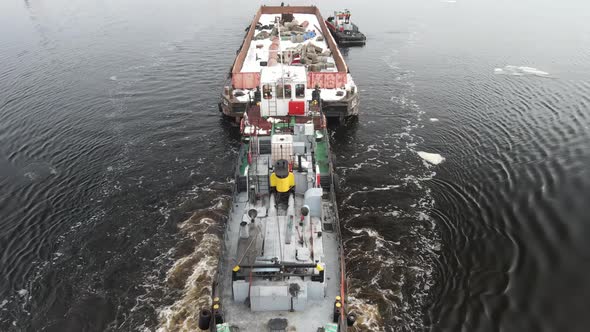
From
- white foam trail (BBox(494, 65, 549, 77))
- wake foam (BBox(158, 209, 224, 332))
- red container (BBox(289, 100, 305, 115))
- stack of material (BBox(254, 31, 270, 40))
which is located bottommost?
wake foam (BBox(158, 209, 224, 332))

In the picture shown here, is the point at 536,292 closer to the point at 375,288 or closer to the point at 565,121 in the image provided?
the point at 375,288

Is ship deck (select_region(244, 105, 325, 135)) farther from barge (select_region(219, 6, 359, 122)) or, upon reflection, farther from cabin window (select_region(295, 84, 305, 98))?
cabin window (select_region(295, 84, 305, 98))

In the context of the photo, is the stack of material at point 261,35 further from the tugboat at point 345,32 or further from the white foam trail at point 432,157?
the white foam trail at point 432,157

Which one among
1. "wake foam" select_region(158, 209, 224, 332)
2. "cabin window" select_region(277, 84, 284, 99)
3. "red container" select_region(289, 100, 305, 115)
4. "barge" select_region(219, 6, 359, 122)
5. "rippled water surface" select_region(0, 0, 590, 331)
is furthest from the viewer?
"barge" select_region(219, 6, 359, 122)

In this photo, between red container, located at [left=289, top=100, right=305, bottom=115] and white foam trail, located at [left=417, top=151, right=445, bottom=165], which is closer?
white foam trail, located at [left=417, top=151, right=445, bottom=165]

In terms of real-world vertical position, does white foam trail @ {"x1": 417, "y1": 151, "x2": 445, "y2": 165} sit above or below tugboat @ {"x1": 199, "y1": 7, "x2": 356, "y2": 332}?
below

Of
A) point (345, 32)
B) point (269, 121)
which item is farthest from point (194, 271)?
point (345, 32)

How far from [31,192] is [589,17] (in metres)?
103

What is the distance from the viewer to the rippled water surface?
19.4m

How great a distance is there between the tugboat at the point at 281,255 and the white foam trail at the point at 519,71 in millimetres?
39701

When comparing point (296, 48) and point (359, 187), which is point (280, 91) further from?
point (296, 48)

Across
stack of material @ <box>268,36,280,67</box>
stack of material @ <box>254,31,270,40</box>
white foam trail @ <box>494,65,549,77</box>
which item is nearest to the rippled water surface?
white foam trail @ <box>494,65,549,77</box>

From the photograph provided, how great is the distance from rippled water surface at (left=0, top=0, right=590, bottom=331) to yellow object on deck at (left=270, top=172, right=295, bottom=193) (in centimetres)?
633

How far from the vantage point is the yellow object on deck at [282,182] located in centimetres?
1856
